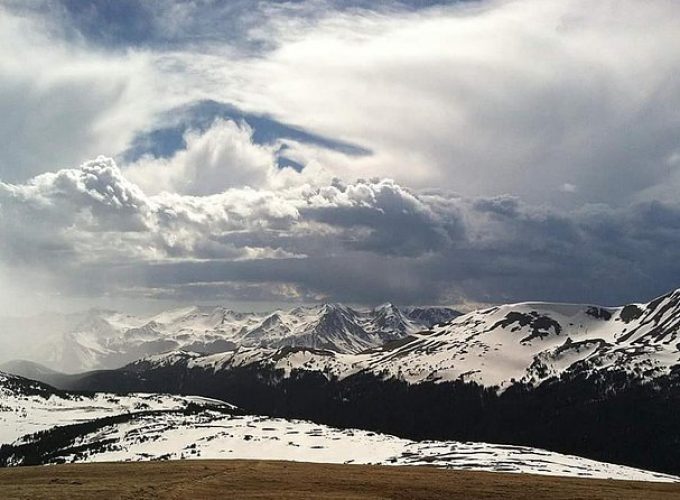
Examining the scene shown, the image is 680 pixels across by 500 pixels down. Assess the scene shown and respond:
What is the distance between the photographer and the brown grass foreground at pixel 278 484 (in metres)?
58.6

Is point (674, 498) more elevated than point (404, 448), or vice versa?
point (674, 498)

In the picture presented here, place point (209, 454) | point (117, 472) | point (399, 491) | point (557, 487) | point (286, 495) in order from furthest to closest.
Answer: point (209, 454) → point (117, 472) → point (557, 487) → point (399, 491) → point (286, 495)

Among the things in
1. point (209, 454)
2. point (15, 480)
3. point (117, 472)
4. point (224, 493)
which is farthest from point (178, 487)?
point (209, 454)

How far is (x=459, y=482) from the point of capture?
71.0 meters

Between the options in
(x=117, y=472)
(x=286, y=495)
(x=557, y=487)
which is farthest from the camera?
(x=117, y=472)

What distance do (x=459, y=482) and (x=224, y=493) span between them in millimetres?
27737

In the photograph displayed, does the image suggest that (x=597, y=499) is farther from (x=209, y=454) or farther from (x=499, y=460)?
(x=209, y=454)

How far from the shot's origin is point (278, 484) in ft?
216

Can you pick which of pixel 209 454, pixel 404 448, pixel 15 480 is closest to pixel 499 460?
pixel 404 448

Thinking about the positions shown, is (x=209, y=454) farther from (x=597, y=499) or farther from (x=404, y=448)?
(x=597, y=499)

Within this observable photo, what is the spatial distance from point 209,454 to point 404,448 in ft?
206

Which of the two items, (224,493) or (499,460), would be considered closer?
(224,493)

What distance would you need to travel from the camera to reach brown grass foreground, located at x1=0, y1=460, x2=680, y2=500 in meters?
58.6

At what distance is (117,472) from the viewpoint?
241 feet
